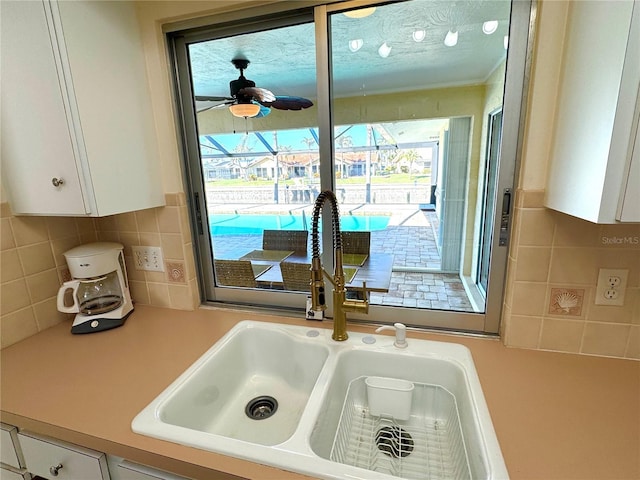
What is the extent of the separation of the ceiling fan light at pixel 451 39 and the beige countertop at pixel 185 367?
1497 mm

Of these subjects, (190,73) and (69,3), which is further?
(190,73)

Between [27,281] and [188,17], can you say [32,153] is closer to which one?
[27,281]

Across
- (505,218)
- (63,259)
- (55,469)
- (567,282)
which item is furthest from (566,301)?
(63,259)

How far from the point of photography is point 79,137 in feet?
2.88

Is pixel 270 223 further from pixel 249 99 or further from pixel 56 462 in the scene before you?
pixel 56 462

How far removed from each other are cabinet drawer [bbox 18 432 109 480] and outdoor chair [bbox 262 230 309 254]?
934mm

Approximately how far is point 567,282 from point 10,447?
5.40ft

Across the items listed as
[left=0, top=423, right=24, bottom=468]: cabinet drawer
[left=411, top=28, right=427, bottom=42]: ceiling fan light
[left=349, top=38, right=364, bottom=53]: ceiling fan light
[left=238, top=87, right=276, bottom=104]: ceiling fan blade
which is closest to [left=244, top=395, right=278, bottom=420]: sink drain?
[left=0, top=423, right=24, bottom=468]: cabinet drawer

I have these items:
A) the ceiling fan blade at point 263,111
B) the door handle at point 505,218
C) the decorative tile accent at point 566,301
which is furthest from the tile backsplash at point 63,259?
the decorative tile accent at point 566,301

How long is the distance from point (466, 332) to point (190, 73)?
1406mm

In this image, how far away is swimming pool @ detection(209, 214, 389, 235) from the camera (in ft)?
4.53

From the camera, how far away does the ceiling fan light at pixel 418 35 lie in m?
1.45

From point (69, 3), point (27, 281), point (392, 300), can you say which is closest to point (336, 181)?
point (392, 300)

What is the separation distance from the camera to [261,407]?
1000 millimetres
